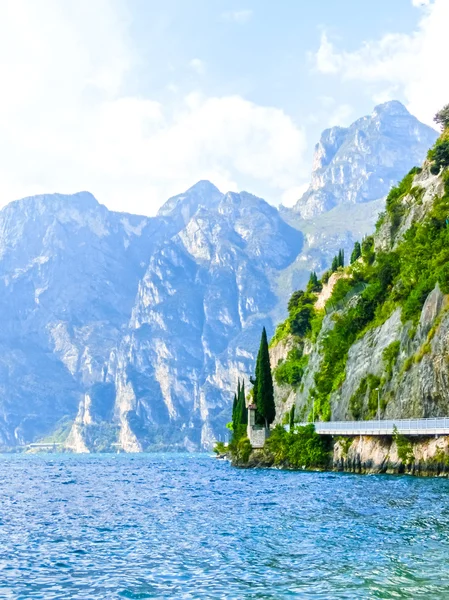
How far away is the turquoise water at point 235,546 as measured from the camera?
847 inches

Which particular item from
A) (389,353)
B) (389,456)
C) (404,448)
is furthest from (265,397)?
(404,448)

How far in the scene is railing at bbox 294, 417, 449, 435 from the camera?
5583cm

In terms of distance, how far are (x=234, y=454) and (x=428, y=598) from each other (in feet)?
266

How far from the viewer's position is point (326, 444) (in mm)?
77188

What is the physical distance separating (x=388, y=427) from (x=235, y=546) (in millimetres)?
37108

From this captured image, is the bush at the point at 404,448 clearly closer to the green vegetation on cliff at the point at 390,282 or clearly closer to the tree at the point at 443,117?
the green vegetation on cliff at the point at 390,282

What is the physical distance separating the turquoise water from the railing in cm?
849

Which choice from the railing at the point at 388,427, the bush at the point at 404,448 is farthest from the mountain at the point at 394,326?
the bush at the point at 404,448

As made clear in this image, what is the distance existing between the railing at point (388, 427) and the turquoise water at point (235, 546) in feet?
27.9

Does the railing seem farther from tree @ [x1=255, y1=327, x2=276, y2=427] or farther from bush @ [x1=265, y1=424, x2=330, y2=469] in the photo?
tree @ [x1=255, y1=327, x2=276, y2=427]

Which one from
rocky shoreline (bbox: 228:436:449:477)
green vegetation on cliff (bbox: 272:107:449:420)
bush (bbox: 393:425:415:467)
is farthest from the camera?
green vegetation on cliff (bbox: 272:107:449:420)

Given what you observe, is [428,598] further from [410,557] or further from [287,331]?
[287,331]

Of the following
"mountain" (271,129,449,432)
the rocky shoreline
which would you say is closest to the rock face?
"mountain" (271,129,449,432)

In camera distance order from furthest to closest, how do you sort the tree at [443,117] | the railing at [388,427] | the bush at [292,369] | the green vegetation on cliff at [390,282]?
the bush at [292,369], the tree at [443,117], the green vegetation on cliff at [390,282], the railing at [388,427]
